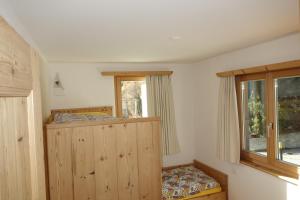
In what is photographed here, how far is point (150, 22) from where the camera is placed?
5.41 ft

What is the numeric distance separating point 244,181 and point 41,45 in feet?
9.92

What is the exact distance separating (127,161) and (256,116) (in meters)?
1.98

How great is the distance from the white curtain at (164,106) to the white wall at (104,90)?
0.20 meters

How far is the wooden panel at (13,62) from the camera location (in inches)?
26.6

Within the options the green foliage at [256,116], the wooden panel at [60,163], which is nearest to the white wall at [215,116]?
the green foliage at [256,116]

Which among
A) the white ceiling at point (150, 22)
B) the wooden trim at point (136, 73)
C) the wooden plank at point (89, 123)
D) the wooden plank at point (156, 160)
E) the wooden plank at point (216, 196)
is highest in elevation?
the white ceiling at point (150, 22)

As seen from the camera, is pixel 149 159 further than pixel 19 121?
Yes

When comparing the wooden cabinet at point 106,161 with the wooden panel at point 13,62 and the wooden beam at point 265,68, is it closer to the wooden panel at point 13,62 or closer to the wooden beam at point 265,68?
the wooden panel at point 13,62

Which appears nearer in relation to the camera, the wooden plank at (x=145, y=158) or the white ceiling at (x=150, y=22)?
the white ceiling at (x=150, y=22)

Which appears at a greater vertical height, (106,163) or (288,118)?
(288,118)

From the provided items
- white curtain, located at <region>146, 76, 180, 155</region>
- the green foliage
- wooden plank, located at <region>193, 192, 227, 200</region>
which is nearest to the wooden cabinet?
wooden plank, located at <region>193, 192, 227, 200</region>

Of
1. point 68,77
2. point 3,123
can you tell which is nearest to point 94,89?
point 68,77

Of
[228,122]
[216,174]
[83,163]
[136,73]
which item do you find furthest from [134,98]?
[83,163]

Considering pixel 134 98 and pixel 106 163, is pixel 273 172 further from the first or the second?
pixel 134 98
